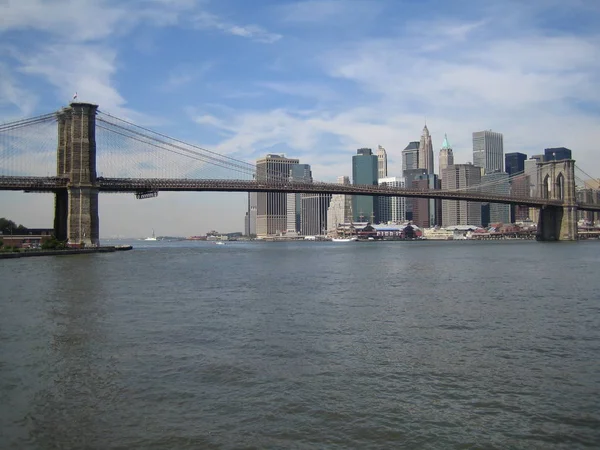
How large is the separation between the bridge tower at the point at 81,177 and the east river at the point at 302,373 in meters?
38.1

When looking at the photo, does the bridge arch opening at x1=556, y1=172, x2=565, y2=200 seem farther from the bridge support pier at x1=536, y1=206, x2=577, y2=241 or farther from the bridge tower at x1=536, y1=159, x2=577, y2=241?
the bridge support pier at x1=536, y1=206, x2=577, y2=241

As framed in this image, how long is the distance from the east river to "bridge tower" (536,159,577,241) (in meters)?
77.8

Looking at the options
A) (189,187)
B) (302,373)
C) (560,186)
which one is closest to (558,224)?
(560,186)

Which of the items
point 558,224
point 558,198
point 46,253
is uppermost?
point 558,198

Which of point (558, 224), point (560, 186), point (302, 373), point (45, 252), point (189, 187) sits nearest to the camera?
point (302, 373)

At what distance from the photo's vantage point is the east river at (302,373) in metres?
7.14

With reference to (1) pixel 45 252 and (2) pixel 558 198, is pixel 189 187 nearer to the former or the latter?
(1) pixel 45 252

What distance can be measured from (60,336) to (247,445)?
26.6ft

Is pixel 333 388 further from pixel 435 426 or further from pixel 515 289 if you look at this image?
pixel 515 289

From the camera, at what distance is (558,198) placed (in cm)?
9506

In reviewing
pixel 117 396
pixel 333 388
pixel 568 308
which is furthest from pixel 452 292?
pixel 117 396

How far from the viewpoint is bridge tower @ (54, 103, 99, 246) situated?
55.0 meters

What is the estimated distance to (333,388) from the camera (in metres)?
8.83

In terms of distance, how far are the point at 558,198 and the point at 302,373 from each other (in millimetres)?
96229
